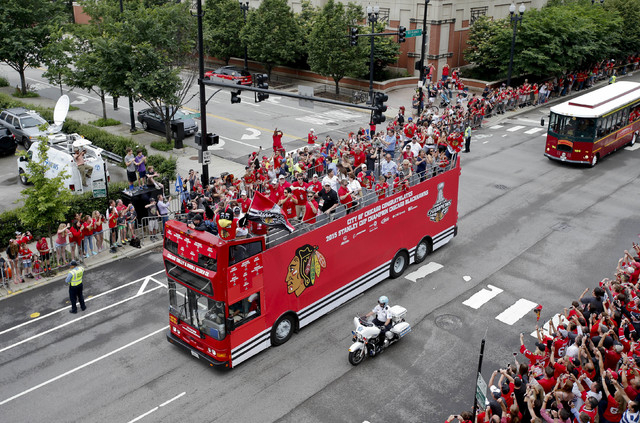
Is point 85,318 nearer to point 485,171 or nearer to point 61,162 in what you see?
point 61,162

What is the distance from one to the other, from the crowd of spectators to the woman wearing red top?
13.5 meters

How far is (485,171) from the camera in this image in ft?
96.6

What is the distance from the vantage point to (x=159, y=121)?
1379 inches

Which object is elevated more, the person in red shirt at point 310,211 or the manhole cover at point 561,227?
the person in red shirt at point 310,211

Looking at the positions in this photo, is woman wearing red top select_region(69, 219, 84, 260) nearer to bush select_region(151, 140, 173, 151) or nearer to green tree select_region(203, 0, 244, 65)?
bush select_region(151, 140, 173, 151)

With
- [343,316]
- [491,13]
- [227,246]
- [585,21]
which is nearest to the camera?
[227,246]

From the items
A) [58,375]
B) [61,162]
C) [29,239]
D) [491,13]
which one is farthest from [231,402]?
[491,13]

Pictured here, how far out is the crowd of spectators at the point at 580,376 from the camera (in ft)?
36.2

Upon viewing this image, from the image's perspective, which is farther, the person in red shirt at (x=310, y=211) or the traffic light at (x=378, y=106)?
the traffic light at (x=378, y=106)

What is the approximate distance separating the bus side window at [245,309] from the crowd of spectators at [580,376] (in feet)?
17.2

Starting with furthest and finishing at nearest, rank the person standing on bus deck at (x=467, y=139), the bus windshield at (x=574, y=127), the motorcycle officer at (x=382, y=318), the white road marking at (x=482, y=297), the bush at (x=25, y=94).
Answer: the bush at (x=25, y=94) < the person standing on bus deck at (x=467, y=139) < the bus windshield at (x=574, y=127) < the white road marking at (x=482, y=297) < the motorcycle officer at (x=382, y=318)

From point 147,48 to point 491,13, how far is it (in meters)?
33.8

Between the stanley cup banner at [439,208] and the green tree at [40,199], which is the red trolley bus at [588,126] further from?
the green tree at [40,199]

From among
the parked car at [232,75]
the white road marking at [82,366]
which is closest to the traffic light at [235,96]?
the white road marking at [82,366]
